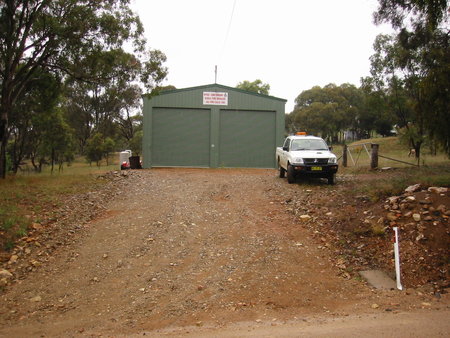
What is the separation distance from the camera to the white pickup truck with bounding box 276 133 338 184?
1221 cm

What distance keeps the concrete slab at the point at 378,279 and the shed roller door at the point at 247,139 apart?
15.8 m

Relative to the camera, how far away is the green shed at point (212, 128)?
21062 mm

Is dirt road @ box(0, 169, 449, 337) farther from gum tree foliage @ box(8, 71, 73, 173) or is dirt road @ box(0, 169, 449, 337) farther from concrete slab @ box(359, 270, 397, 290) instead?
gum tree foliage @ box(8, 71, 73, 173)

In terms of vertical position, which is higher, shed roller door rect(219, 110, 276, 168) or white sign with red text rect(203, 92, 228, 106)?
white sign with red text rect(203, 92, 228, 106)

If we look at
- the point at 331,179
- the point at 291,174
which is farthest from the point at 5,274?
the point at 331,179

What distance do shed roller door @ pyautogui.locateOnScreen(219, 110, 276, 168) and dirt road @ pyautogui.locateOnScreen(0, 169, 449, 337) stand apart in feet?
40.9

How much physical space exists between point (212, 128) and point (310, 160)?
9.94m

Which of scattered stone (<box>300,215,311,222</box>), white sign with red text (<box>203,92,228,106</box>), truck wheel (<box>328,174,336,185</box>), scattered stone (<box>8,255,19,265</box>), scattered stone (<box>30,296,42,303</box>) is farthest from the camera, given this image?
white sign with red text (<box>203,92,228,106</box>)

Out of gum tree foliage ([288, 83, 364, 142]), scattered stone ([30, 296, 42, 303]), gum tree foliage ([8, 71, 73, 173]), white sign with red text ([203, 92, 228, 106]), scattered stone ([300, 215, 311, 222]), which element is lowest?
scattered stone ([30, 296, 42, 303])

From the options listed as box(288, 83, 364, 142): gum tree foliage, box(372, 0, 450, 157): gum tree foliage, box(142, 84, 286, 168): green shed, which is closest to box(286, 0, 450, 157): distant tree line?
box(372, 0, 450, 157): gum tree foliage

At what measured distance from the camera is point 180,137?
21234 mm

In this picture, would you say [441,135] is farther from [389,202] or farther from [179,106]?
[179,106]

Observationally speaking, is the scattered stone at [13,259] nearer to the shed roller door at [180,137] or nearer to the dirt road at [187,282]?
the dirt road at [187,282]

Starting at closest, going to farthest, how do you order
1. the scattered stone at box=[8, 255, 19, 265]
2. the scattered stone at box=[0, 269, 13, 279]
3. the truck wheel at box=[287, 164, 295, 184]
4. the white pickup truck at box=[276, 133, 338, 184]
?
the scattered stone at box=[0, 269, 13, 279] < the scattered stone at box=[8, 255, 19, 265] < the white pickup truck at box=[276, 133, 338, 184] < the truck wheel at box=[287, 164, 295, 184]
